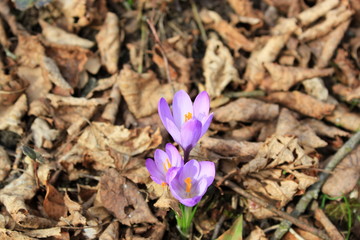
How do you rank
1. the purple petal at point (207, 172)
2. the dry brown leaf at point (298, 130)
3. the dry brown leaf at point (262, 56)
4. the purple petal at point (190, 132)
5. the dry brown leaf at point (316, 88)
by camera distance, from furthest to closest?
the dry brown leaf at point (262, 56) < the dry brown leaf at point (316, 88) < the dry brown leaf at point (298, 130) < the purple petal at point (207, 172) < the purple petal at point (190, 132)

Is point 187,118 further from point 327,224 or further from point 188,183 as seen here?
point 327,224

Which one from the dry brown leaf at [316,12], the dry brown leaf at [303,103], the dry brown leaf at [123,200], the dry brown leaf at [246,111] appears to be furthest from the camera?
the dry brown leaf at [316,12]

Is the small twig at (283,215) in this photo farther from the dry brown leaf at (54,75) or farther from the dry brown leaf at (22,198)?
the dry brown leaf at (54,75)

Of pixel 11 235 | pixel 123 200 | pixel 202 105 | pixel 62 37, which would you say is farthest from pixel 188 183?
pixel 62 37

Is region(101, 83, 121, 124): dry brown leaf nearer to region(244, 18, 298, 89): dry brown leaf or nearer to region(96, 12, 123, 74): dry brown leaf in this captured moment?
region(96, 12, 123, 74): dry brown leaf

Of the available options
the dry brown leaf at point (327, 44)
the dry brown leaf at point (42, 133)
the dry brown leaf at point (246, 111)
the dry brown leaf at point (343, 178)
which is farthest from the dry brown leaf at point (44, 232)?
the dry brown leaf at point (327, 44)

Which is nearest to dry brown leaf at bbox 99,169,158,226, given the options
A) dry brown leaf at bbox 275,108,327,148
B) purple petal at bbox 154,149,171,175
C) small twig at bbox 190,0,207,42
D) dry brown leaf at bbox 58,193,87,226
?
dry brown leaf at bbox 58,193,87,226
